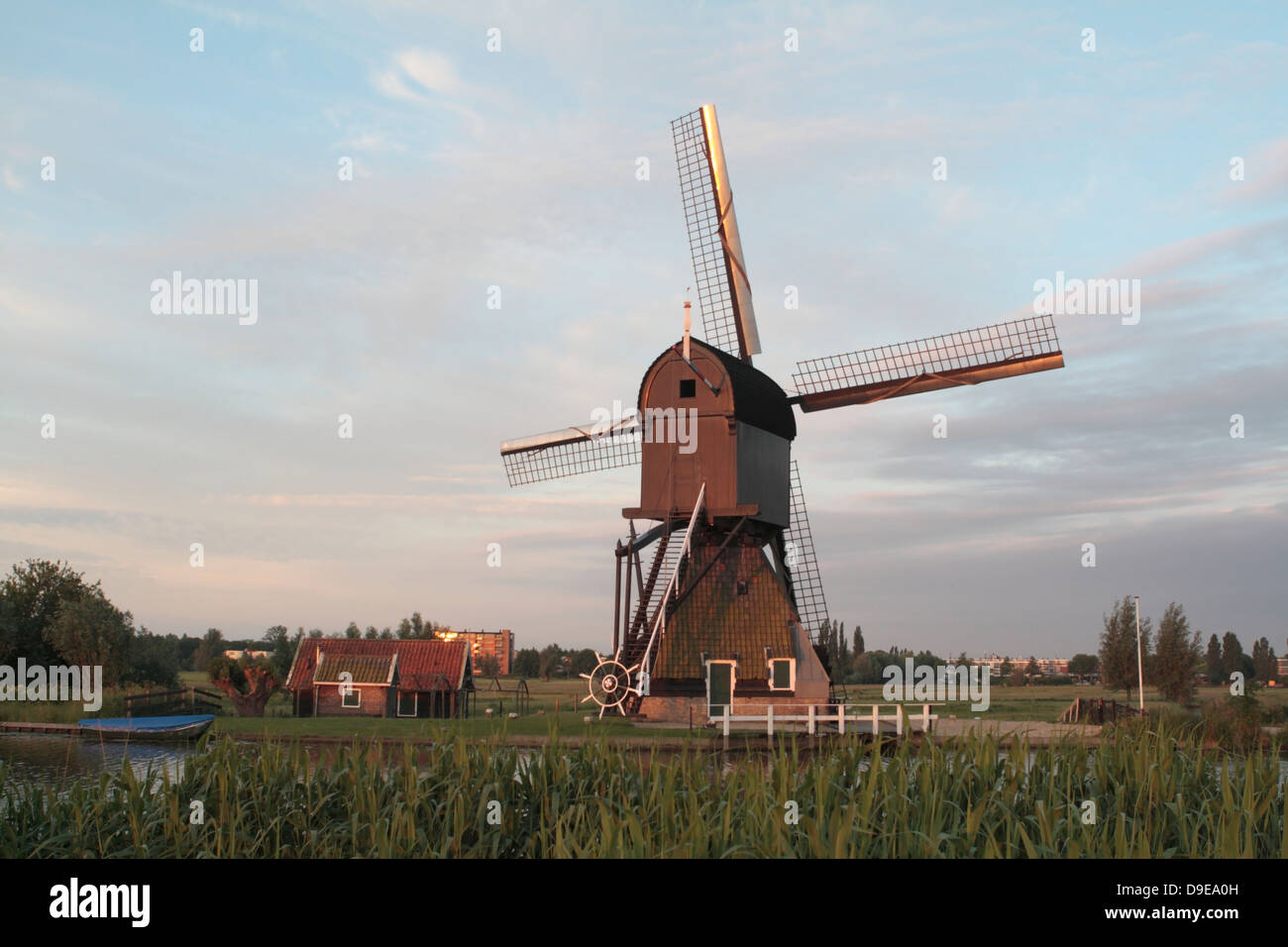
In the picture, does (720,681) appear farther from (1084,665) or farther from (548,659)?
(1084,665)

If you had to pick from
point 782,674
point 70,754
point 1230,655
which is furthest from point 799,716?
point 1230,655

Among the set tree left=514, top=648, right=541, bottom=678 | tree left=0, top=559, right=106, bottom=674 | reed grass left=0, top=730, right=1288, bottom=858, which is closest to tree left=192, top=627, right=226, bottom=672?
tree left=514, top=648, right=541, bottom=678

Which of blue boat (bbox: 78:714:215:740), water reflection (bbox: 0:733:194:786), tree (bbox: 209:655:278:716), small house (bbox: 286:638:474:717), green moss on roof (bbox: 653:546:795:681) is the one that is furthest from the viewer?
tree (bbox: 209:655:278:716)

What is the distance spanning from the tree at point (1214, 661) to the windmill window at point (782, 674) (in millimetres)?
77035

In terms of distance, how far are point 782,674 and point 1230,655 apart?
267 ft

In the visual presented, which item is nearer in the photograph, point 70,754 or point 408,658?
point 70,754

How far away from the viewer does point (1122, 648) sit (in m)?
41.3

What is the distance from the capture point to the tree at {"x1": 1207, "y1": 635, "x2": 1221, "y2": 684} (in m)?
91.6

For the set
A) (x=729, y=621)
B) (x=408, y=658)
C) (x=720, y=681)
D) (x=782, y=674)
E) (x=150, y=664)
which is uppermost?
(x=729, y=621)

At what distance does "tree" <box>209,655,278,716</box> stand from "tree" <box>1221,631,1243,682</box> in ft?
264

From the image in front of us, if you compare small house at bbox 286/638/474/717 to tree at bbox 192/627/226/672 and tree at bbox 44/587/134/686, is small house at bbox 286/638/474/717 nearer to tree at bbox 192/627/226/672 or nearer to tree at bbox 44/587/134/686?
tree at bbox 44/587/134/686

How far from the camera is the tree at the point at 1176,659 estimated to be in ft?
133
